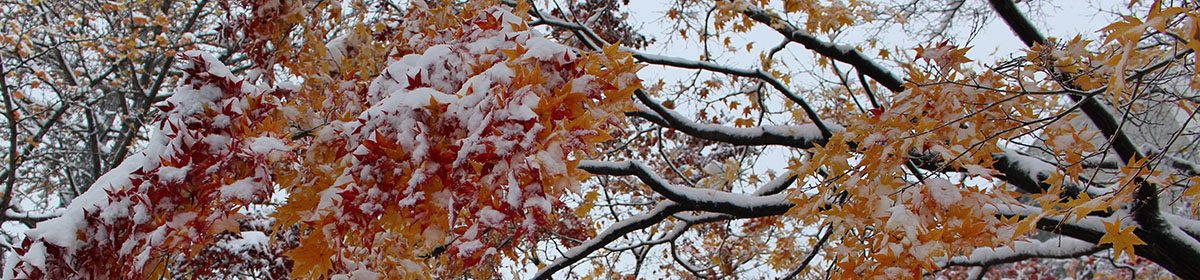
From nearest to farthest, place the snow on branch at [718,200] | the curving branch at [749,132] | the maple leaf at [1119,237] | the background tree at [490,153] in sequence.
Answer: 1. the background tree at [490,153]
2. the maple leaf at [1119,237]
3. the snow on branch at [718,200]
4. the curving branch at [749,132]

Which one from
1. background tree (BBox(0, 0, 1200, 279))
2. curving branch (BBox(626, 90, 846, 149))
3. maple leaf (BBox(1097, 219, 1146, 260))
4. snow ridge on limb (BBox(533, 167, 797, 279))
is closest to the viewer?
background tree (BBox(0, 0, 1200, 279))

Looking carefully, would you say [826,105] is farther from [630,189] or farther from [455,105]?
[455,105]

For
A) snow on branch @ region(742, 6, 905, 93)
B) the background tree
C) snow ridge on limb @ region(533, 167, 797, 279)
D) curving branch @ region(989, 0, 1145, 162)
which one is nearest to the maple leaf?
the background tree

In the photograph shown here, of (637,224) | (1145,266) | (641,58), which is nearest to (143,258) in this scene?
(637,224)

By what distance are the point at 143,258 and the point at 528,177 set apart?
1035mm

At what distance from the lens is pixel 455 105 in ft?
5.48

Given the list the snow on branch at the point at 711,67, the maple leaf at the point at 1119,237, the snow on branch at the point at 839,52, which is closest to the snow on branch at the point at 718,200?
the snow on branch at the point at 711,67

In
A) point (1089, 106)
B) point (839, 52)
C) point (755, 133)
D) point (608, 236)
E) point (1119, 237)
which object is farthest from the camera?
point (839, 52)

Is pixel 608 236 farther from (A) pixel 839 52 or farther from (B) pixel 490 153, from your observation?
(B) pixel 490 153

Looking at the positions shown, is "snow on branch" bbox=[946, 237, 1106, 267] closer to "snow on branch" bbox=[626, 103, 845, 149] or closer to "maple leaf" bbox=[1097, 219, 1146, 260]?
"snow on branch" bbox=[626, 103, 845, 149]

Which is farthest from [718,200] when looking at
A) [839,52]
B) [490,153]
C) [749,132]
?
[490,153]

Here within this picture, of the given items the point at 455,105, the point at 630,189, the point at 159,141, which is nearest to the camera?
the point at 455,105

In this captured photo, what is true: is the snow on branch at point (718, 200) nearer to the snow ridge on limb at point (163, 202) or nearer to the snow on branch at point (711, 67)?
the snow on branch at point (711, 67)

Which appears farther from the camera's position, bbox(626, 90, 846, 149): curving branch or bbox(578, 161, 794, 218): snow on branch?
bbox(626, 90, 846, 149): curving branch
